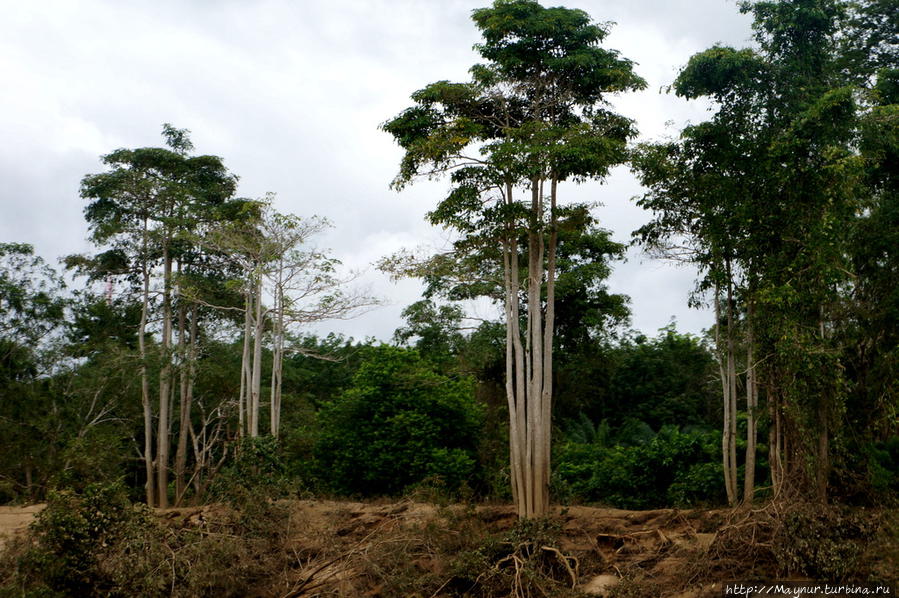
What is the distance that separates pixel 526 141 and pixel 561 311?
8.55 m

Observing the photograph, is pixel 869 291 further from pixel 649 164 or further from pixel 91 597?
pixel 91 597

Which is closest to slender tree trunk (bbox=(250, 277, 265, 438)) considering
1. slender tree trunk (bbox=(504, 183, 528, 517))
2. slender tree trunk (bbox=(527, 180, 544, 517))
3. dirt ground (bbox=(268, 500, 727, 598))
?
dirt ground (bbox=(268, 500, 727, 598))

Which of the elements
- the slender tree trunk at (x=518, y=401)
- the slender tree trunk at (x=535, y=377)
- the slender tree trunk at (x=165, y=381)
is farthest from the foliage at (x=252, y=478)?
the slender tree trunk at (x=165, y=381)

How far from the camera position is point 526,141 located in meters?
14.2

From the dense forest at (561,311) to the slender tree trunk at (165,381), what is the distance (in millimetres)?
105

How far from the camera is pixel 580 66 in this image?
14.4 m

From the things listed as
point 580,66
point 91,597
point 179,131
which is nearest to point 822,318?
point 580,66

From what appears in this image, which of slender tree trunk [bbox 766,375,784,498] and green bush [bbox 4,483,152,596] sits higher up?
slender tree trunk [bbox 766,375,784,498]

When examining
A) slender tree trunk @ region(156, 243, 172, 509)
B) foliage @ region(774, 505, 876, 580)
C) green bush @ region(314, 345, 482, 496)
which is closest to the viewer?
foliage @ region(774, 505, 876, 580)

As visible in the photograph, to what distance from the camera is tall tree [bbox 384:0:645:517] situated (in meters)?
14.0

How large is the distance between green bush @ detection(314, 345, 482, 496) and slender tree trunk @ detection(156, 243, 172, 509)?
4058 mm

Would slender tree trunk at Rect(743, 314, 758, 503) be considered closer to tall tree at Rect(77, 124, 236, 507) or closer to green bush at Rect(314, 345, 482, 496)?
green bush at Rect(314, 345, 482, 496)

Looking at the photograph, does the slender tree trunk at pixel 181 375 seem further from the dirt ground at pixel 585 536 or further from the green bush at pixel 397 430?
the dirt ground at pixel 585 536

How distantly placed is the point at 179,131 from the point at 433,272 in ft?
40.3
